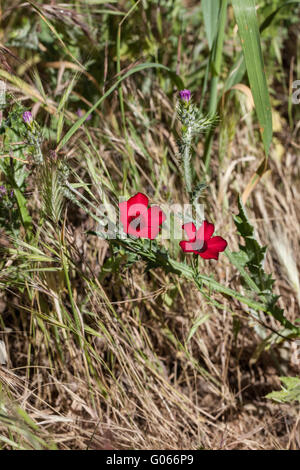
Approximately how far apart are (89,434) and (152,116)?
841 mm

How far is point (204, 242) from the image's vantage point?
78 centimetres

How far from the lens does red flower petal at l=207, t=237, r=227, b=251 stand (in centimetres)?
77

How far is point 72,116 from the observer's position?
1224 millimetres

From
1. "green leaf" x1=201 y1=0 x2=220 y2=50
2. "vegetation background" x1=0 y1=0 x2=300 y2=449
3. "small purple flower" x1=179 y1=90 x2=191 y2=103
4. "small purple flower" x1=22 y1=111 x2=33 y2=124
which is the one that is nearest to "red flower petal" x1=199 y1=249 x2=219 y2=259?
"vegetation background" x1=0 y1=0 x2=300 y2=449

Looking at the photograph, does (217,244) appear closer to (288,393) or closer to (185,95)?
(185,95)

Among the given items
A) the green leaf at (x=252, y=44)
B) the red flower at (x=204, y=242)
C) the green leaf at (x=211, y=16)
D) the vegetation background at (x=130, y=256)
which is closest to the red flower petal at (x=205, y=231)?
the red flower at (x=204, y=242)

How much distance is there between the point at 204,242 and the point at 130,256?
5.7 inches

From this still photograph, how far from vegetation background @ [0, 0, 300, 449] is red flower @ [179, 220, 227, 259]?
121 millimetres
